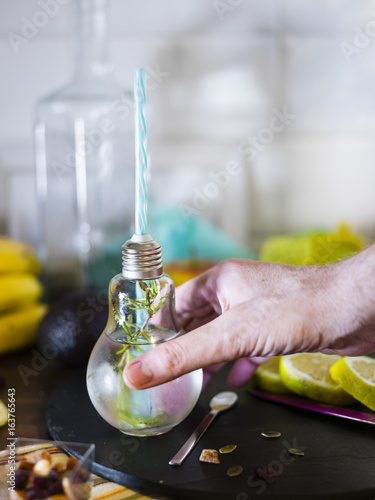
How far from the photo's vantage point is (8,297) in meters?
0.95

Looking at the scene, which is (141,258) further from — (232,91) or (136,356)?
(232,91)

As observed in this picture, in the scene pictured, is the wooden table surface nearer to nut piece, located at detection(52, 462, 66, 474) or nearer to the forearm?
nut piece, located at detection(52, 462, 66, 474)

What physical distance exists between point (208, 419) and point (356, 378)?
0.16m

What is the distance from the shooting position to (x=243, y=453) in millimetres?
580

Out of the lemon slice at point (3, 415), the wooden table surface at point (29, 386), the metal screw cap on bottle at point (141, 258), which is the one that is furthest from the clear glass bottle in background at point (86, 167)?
the metal screw cap on bottle at point (141, 258)

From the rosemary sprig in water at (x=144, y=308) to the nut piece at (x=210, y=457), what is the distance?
0.40ft

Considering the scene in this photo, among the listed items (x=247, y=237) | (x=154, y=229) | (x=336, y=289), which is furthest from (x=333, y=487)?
(x=247, y=237)

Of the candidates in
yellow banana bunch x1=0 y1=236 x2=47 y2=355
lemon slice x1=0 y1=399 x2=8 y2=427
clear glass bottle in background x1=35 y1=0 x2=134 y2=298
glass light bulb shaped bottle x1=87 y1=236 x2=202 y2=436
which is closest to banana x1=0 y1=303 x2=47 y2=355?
yellow banana bunch x1=0 y1=236 x2=47 y2=355

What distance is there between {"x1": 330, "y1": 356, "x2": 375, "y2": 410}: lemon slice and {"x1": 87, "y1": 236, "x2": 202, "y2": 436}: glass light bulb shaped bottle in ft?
0.52

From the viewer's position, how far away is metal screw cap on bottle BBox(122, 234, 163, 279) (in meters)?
0.56

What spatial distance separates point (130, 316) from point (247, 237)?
87 centimetres

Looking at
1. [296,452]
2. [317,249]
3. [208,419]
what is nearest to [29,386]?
[208,419]

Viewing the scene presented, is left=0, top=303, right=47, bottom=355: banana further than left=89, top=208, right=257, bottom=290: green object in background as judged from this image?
No

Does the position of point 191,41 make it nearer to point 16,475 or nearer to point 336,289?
point 336,289
